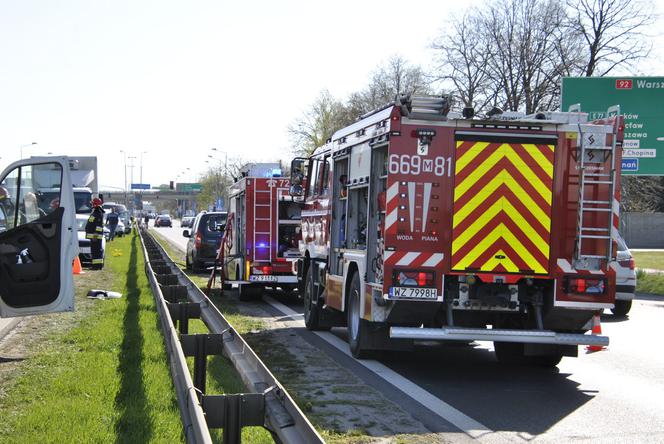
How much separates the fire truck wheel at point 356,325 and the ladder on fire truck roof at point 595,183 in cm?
261

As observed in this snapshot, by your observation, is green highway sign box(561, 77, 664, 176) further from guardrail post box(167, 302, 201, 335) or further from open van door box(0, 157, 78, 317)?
open van door box(0, 157, 78, 317)

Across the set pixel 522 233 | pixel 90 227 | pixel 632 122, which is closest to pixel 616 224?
pixel 522 233

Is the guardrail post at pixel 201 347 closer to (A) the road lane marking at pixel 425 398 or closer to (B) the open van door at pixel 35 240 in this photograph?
(A) the road lane marking at pixel 425 398

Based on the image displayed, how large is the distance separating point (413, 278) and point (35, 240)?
3994 millimetres

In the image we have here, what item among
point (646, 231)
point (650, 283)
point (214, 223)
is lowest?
point (650, 283)

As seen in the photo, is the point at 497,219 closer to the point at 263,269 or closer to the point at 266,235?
the point at 263,269

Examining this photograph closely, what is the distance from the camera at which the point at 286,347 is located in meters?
11.8

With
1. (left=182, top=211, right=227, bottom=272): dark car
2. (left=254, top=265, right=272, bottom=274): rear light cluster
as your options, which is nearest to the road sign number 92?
(left=254, top=265, right=272, bottom=274): rear light cluster

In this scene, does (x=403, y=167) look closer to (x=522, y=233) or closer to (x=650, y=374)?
(x=522, y=233)

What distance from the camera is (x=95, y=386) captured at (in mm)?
8109

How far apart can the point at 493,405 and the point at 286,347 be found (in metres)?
4.08

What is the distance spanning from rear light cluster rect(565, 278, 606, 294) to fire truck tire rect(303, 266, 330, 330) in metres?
4.68

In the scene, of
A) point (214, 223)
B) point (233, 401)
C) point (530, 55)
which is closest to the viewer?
point (233, 401)

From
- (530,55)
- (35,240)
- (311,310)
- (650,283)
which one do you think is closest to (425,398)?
(35,240)
